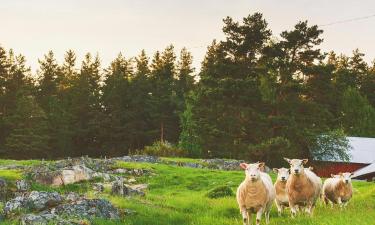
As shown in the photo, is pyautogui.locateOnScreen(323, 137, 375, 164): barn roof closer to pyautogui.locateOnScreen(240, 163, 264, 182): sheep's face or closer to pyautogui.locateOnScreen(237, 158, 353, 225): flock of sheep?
pyautogui.locateOnScreen(237, 158, 353, 225): flock of sheep

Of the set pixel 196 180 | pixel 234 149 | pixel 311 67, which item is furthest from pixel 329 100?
pixel 196 180

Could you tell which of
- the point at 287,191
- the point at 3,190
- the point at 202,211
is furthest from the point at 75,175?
the point at 287,191

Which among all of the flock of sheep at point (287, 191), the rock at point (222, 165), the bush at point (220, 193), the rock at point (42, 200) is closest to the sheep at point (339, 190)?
the flock of sheep at point (287, 191)

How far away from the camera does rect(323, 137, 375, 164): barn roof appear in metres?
61.4

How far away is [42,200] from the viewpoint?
15.6m

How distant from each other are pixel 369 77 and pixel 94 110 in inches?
2093

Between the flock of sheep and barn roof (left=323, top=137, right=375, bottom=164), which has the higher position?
barn roof (left=323, top=137, right=375, bottom=164)

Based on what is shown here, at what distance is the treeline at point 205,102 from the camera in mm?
56812

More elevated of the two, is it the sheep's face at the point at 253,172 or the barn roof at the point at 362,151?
the barn roof at the point at 362,151

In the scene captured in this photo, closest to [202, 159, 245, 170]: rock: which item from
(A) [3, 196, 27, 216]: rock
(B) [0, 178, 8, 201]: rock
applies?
(B) [0, 178, 8, 201]: rock

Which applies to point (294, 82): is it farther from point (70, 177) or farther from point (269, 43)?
point (70, 177)

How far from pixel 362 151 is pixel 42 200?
179 feet

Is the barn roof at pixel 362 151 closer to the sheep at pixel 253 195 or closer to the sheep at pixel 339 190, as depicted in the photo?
the sheep at pixel 339 190

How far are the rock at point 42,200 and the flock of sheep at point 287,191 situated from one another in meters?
5.50
